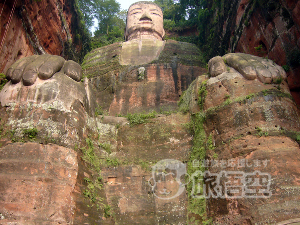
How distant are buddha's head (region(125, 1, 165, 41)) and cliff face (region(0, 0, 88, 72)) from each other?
130 inches

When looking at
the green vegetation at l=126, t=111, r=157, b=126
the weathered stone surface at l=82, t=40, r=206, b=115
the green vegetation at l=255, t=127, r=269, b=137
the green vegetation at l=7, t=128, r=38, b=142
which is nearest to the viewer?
the green vegetation at l=7, t=128, r=38, b=142

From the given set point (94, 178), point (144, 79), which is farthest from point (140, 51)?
point (94, 178)

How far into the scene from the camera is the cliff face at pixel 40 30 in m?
10.5

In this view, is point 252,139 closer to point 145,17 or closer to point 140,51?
point 140,51

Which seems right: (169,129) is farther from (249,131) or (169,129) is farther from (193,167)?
(249,131)

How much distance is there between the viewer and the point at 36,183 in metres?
6.80

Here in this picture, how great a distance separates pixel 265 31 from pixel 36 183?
982 centimetres

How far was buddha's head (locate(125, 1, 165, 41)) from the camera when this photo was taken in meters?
19.2

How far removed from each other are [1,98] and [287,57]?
9.19 metres

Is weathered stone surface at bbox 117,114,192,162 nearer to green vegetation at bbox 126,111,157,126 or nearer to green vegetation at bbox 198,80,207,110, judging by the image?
green vegetation at bbox 126,111,157,126

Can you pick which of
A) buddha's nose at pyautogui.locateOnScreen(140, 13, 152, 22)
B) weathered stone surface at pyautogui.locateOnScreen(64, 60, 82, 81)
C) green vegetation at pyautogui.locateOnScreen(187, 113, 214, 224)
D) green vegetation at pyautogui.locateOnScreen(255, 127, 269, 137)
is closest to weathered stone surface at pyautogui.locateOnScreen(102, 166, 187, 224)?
green vegetation at pyautogui.locateOnScreen(187, 113, 214, 224)

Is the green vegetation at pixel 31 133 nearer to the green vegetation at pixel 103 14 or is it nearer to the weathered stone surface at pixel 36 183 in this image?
the weathered stone surface at pixel 36 183

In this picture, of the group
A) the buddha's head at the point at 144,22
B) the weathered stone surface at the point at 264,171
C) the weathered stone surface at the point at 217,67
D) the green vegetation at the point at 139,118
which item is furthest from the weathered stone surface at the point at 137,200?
the buddha's head at the point at 144,22

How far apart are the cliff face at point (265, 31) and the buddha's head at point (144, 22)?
14.2ft
